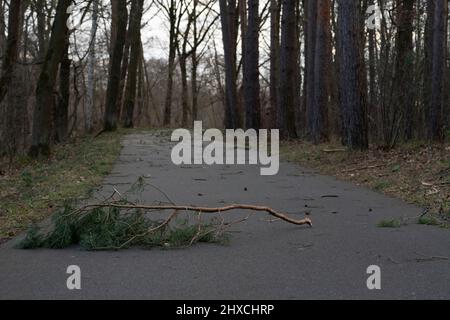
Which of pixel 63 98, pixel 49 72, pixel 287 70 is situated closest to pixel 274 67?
pixel 287 70

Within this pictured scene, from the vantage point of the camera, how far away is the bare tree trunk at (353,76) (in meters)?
17.2

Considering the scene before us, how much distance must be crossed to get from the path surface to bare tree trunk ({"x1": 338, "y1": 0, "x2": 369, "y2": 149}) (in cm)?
694

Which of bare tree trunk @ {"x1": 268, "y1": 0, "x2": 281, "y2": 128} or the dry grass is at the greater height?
bare tree trunk @ {"x1": 268, "y1": 0, "x2": 281, "y2": 128}

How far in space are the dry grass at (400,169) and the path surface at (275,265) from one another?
2.39 ft

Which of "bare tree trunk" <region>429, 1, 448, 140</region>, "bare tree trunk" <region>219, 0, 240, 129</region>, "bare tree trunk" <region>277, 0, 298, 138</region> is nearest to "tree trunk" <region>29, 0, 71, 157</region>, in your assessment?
"bare tree trunk" <region>277, 0, 298, 138</region>

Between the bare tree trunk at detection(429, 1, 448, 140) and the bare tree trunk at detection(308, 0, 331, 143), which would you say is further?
the bare tree trunk at detection(308, 0, 331, 143)

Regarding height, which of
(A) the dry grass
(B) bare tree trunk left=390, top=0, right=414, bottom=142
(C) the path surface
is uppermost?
(B) bare tree trunk left=390, top=0, right=414, bottom=142

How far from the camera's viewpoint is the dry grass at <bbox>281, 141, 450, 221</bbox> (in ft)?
36.5

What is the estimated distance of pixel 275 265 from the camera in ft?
21.4

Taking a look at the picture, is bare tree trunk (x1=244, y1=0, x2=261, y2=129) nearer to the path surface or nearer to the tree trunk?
the tree trunk

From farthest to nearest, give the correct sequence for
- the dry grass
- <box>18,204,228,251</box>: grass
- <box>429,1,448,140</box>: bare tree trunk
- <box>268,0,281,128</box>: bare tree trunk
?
1. <box>268,0,281,128</box>: bare tree trunk
2. <box>429,1,448,140</box>: bare tree trunk
3. the dry grass
4. <box>18,204,228,251</box>: grass

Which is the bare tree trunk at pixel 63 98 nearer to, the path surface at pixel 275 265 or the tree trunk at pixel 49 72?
the tree trunk at pixel 49 72

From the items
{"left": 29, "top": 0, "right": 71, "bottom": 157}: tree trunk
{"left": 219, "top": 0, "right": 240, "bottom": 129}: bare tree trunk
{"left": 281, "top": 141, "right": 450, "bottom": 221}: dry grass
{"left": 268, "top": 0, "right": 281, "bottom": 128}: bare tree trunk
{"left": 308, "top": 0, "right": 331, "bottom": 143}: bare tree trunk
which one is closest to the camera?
{"left": 281, "top": 141, "right": 450, "bottom": 221}: dry grass
